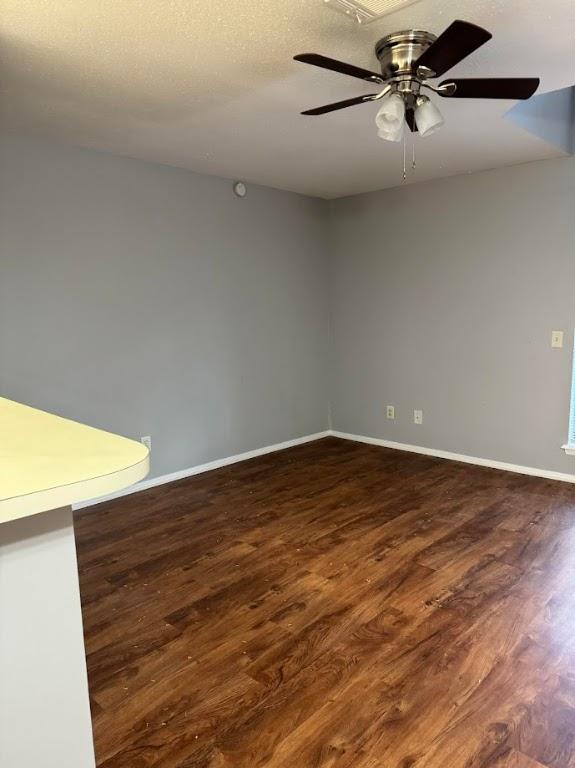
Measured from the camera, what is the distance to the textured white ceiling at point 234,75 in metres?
1.77

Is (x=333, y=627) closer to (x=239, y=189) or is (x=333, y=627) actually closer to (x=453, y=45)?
(x=453, y=45)

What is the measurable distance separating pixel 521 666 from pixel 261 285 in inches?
131

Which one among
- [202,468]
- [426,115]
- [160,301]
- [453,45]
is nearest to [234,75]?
[426,115]

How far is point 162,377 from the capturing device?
385 centimetres

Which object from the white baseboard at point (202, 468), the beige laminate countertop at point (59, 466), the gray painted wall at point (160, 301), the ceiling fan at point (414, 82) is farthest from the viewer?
the white baseboard at point (202, 468)

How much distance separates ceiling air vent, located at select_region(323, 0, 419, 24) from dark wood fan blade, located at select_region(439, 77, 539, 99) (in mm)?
291

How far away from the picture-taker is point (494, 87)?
187cm

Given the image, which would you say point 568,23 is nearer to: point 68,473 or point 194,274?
point 68,473

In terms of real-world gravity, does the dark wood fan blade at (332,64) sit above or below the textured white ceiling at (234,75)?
below

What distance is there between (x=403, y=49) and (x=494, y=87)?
348mm

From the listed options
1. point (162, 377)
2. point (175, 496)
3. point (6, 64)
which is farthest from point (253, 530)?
point (6, 64)

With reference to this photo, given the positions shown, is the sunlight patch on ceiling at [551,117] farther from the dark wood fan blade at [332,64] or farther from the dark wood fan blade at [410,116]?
the dark wood fan blade at [332,64]

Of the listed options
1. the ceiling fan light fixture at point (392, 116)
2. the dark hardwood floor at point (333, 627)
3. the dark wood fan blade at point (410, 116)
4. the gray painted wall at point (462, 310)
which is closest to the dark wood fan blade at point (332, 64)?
the ceiling fan light fixture at point (392, 116)

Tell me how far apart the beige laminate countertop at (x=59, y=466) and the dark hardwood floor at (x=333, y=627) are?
104 centimetres
